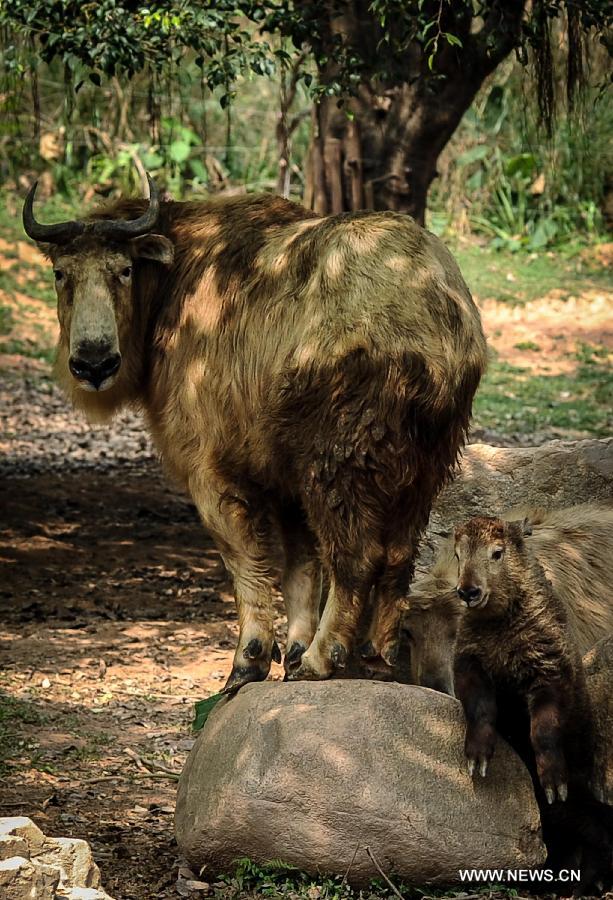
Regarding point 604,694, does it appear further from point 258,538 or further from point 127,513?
point 127,513

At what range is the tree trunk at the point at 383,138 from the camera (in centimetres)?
904

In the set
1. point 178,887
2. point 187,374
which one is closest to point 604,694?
point 178,887

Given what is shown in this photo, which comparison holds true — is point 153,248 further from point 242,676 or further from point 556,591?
point 556,591

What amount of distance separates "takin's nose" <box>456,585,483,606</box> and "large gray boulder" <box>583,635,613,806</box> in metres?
0.70

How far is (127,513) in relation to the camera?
36.2ft

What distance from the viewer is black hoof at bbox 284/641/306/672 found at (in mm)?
5547

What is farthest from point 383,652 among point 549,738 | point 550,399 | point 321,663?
point 550,399

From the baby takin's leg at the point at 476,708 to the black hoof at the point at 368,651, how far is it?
650 mm

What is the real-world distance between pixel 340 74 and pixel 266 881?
523 cm

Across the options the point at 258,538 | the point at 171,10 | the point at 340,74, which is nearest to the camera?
the point at 258,538

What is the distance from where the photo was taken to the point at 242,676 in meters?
5.33

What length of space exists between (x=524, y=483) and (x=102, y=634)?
2.92m

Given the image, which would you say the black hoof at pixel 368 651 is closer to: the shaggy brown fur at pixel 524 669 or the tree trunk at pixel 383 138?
the shaggy brown fur at pixel 524 669

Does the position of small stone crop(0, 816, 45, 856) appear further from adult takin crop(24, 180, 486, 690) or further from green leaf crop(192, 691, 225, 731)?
green leaf crop(192, 691, 225, 731)
